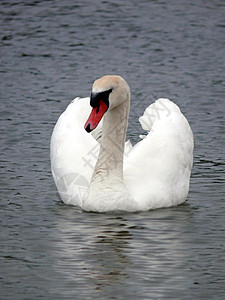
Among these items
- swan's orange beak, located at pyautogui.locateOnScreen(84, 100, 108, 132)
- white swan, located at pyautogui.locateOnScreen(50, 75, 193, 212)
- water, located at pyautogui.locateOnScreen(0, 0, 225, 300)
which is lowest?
water, located at pyautogui.locateOnScreen(0, 0, 225, 300)

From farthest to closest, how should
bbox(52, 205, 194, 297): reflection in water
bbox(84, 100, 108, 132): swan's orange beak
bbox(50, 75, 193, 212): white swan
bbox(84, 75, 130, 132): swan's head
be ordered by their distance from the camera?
bbox(50, 75, 193, 212): white swan, bbox(84, 75, 130, 132): swan's head, bbox(84, 100, 108, 132): swan's orange beak, bbox(52, 205, 194, 297): reflection in water

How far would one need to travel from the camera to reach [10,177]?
1267 cm

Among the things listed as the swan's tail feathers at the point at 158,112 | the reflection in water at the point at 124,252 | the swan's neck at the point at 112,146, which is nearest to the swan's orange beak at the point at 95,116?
the swan's neck at the point at 112,146

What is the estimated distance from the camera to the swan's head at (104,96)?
408 inches

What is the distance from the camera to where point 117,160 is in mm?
11227

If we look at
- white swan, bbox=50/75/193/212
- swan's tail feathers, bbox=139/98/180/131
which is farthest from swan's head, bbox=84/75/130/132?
swan's tail feathers, bbox=139/98/180/131

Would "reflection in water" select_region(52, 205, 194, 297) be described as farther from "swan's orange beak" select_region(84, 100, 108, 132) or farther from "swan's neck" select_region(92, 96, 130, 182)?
"swan's orange beak" select_region(84, 100, 108, 132)

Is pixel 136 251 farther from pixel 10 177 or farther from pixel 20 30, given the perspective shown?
pixel 20 30

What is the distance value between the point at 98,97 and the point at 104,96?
0.32 ft

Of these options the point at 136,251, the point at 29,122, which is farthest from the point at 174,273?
the point at 29,122

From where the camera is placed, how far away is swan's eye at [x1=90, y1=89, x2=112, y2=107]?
10461 millimetres

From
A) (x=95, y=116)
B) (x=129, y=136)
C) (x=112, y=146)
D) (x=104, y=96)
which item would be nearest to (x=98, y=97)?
(x=104, y=96)

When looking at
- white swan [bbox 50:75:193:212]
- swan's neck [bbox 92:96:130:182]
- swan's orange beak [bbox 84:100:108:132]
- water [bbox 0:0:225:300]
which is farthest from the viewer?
swan's neck [bbox 92:96:130:182]

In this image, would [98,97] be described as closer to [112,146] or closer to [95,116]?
[95,116]
